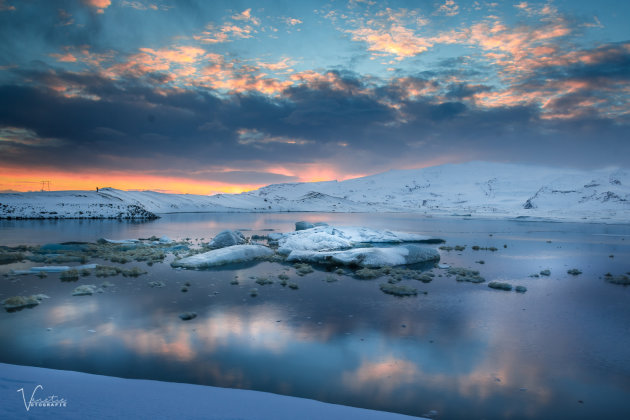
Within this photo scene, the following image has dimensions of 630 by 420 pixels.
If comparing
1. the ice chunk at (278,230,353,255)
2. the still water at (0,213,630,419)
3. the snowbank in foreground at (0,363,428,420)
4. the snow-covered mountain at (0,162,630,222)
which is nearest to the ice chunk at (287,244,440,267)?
the ice chunk at (278,230,353,255)

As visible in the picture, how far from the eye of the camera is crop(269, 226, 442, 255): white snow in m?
17.6

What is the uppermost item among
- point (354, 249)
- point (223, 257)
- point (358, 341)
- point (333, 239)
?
point (333, 239)

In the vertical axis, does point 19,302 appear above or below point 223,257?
below

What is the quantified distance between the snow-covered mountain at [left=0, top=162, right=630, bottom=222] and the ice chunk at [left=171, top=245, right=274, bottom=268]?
144 feet

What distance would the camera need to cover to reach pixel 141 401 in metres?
4.03

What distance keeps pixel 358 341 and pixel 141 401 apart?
3809 mm

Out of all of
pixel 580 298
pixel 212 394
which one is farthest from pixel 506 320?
pixel 212 394

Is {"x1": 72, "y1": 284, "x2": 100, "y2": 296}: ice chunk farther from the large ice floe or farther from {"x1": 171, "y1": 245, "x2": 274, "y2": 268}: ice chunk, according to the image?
the large ice floe

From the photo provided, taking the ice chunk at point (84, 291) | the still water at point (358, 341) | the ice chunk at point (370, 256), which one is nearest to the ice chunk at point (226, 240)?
the ice chunk at point (370, 256)

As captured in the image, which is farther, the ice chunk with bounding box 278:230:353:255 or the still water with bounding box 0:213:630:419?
the ice chunk with bounding box 278:230:353:255

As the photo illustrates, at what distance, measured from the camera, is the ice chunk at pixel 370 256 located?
14.6 metres

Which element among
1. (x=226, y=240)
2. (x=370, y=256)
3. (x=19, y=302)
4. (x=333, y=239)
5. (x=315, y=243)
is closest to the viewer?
(x=19, y=302)

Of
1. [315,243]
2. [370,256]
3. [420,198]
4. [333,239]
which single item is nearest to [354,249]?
[370,256]

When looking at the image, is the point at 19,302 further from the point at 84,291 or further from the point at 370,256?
the point at 370,256
